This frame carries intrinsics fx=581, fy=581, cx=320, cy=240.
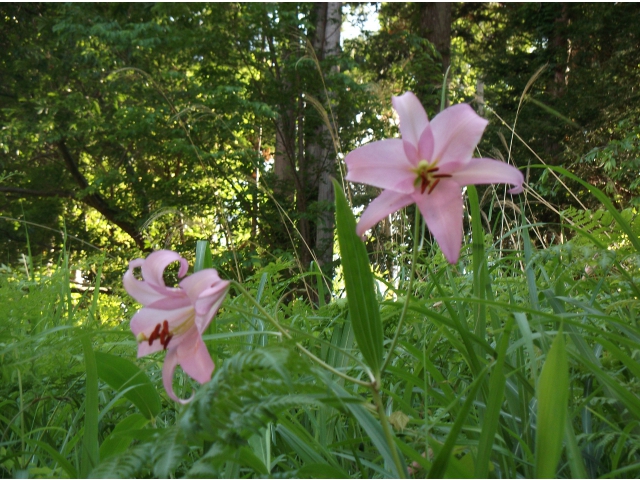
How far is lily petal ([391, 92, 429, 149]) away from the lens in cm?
62

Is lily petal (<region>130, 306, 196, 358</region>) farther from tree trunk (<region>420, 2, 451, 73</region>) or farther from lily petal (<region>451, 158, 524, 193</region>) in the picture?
tree trunk (<region>420, 2, 451, 73</region>)

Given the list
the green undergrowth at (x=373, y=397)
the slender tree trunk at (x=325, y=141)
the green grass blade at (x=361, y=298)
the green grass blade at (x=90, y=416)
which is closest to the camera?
the green undergrowth at (x=373, y=397)

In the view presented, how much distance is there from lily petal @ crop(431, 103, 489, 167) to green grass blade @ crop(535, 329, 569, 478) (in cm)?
21

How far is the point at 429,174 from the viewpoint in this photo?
623mm

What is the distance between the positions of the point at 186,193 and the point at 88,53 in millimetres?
2336

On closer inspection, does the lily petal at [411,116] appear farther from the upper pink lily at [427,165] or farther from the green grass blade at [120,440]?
the green grass blade at [120,440]

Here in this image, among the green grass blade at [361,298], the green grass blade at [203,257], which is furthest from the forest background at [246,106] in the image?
the green grass blade at [361,298]

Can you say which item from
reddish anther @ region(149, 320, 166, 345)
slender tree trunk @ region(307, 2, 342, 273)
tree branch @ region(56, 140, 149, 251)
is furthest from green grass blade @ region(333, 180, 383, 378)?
tree branch @ region(56, 140, 149, 251)

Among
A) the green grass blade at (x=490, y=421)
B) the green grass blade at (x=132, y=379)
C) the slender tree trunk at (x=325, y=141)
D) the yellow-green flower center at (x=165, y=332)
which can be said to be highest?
the slender tree trunk at (x=325, y=141)

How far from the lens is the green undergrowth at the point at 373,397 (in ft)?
1.75

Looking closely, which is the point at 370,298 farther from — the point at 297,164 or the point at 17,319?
the point at 297,164

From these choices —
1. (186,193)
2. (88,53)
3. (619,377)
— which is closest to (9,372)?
(619,377)

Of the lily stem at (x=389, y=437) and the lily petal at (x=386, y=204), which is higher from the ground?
the lily petal at (x=386, y=204)

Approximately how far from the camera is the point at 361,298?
0.65 metres
